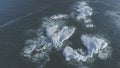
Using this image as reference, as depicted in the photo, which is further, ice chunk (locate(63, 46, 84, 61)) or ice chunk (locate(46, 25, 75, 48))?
ice chunk (locate(46, 25, 75, 48))

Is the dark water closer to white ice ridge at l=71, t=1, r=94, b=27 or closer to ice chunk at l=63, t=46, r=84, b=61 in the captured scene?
white ice ridge at l=71, t=1, r=94, b=27

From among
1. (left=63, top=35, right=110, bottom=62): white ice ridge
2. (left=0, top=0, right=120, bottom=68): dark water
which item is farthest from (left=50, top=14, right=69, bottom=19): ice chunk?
(left=63, top=35, right=110, bottom=62): white ice ridge

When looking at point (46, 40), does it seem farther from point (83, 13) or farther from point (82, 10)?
point (82, 10)

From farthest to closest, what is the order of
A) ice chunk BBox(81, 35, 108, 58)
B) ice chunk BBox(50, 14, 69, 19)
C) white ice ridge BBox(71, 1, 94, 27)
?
ice chunk BBox(50, 14, 69, 19)
white ice ridge BBox(71, 1, 94, 27)
ice chunk BBox(81, 35, 108, 58)

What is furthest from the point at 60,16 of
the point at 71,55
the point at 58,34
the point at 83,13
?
the point at 71,55

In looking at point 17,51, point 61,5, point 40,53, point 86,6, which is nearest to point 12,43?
point 17,51

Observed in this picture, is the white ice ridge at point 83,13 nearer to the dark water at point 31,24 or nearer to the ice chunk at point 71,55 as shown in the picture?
the dark water at point 31,24
